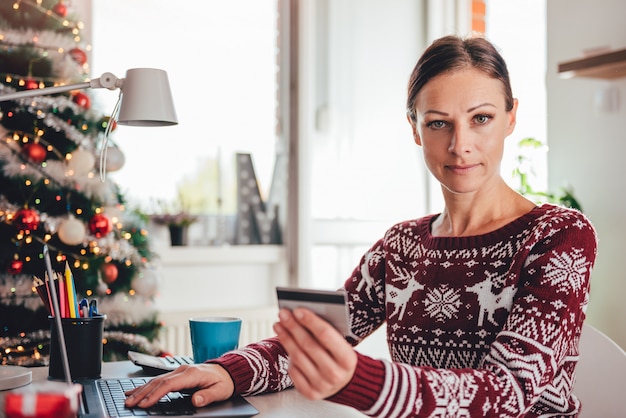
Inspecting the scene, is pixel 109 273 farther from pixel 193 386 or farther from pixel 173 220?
pixel 193 386

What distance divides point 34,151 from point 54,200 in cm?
17

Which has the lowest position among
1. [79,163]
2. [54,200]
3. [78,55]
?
[54,200]

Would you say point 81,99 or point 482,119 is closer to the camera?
point 482,119

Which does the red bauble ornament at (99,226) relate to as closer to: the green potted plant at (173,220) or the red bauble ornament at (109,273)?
the red bauble ornament at (109,273)

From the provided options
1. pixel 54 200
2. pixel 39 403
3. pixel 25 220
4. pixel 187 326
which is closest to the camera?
pixel 39 403

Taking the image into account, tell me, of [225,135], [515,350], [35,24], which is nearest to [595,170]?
[225,135]

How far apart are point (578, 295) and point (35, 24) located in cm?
198

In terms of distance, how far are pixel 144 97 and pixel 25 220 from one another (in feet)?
3.60

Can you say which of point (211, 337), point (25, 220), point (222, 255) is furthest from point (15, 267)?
point (211, 337)

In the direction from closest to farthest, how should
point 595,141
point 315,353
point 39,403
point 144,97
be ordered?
1. point 39,403
2. point 315,353
3. point 144,97
4. point 595,141

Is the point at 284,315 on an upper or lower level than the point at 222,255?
upper

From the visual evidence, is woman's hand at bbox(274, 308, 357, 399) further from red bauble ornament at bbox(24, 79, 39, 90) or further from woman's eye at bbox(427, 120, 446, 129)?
red bauble ornament at bbox(24, 79, 39, 90)

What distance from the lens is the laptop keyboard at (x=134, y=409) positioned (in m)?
1.04

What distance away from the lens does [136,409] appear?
1.06 metres
